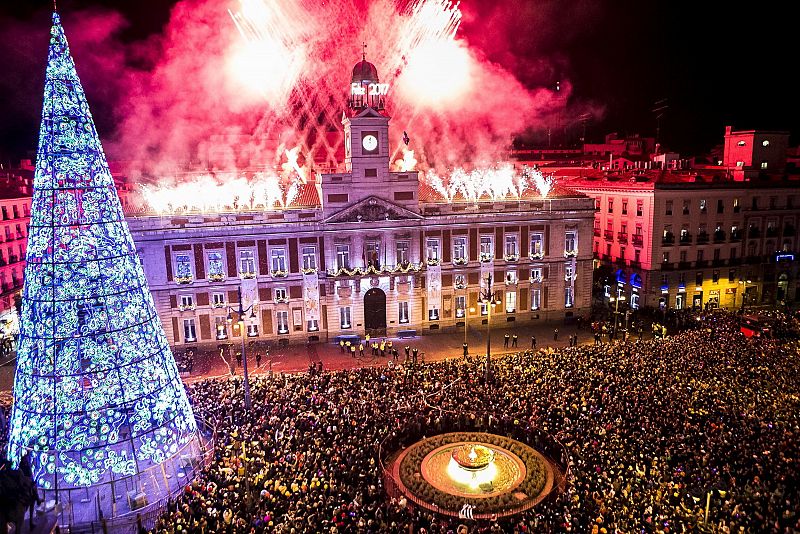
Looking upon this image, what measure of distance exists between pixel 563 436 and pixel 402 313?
2506cm

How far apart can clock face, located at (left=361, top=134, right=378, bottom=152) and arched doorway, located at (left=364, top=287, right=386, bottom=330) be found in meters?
11.8

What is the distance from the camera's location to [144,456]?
2372 cm

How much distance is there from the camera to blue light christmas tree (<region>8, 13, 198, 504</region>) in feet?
71.4

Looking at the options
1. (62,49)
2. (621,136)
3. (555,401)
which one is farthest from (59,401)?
(621,136)

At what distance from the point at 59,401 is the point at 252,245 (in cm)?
2498

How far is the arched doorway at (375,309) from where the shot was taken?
49219mm

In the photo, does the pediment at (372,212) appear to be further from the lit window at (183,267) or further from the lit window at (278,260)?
the lit window at (183,267)

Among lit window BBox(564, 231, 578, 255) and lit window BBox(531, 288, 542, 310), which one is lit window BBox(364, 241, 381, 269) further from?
lit window BBox(564, 231, 578, 255)

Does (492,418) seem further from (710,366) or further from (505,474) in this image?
(710,366)

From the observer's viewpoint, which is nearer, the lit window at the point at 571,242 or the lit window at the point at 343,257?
the lit window at the point at 343,257

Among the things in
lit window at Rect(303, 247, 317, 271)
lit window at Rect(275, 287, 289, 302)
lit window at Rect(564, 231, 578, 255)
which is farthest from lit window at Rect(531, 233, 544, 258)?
lit window at Rect(275, 287, 289, 302)

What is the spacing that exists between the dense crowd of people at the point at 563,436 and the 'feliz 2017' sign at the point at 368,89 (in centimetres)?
2476

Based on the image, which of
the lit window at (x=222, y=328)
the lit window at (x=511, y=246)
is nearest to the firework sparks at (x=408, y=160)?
the lit window at (x=511, y=246)

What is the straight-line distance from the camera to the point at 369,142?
48.0 metres
